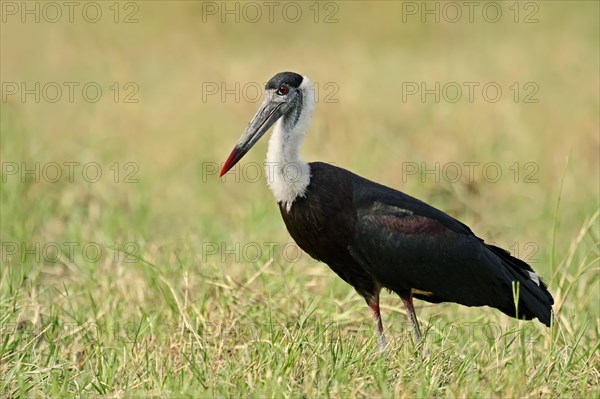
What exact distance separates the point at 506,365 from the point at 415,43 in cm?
1020

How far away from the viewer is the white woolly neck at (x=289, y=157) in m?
5.57

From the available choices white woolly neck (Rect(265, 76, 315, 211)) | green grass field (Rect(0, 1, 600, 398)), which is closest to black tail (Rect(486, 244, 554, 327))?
green grass field (Rect(0, 1, 600, 398))

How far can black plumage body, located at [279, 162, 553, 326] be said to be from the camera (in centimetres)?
551

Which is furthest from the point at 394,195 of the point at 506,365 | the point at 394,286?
the point at 506,365

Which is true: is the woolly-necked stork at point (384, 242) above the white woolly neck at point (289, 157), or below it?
below

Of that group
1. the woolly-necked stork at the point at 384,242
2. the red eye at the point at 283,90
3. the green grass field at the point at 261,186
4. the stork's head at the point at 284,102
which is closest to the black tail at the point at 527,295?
the woolly-necked stork at the point at 384,242

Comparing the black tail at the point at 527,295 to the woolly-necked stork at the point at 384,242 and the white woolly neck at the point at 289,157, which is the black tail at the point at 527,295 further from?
the white woolly neck at the point at 289,157

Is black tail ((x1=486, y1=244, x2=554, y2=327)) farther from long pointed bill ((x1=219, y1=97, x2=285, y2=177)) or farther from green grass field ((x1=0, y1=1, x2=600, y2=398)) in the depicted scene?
long pointed bill ((x1=219, y1=97, x2=285, y2=177))

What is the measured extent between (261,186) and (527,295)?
179 inches

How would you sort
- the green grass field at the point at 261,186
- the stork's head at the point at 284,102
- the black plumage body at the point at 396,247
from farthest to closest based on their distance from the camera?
the stork's head at the point at 284,102, the black plumage body at the point at 396,247, the green grass field at the point at 261,186

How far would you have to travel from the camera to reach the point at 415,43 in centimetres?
1463

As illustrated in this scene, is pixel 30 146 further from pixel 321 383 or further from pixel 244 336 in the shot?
pixel 321 383

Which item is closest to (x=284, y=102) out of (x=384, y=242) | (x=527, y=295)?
(x=384, y=242)

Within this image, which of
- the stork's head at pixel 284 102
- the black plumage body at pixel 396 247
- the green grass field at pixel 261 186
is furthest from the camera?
the stork's head at pixel 284 102
